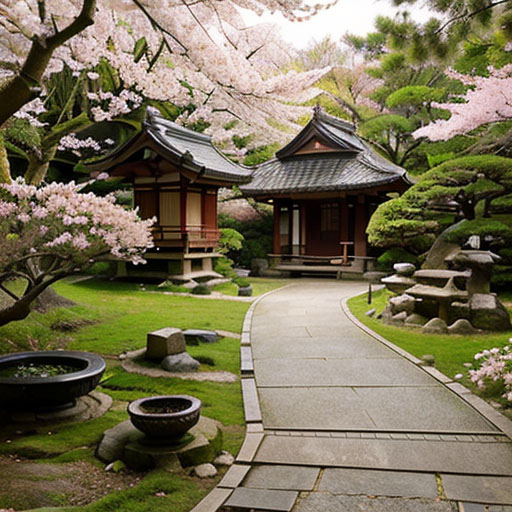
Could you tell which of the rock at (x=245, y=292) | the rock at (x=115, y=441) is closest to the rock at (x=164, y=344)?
the rock at (x=115, y=441)

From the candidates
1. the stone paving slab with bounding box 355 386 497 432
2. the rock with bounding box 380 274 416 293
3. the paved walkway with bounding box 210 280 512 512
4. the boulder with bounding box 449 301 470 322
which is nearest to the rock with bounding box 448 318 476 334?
the boulder with bounding box 449 301 470 322

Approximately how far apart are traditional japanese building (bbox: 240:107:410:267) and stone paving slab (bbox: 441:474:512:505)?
1630 centimetres

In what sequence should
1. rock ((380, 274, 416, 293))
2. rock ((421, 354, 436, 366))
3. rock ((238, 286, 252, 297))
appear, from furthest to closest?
rock ((238, 286, 252, 297)), rock ((380, 274, 416, 293)), rock ((421, 354, 436, 366))

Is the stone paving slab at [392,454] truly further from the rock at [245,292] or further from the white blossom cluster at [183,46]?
the rock at [245,292]

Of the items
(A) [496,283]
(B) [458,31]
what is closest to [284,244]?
(A) [496,283]

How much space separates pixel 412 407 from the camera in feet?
18.7

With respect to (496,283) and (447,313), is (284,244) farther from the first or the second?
(447,313)

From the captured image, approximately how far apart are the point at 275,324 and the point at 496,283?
304 inches

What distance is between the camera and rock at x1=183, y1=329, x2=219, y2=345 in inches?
351

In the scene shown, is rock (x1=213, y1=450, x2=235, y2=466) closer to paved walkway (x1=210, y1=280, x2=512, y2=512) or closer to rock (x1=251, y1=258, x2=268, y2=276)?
paved walkway (x1=210, y1=280, x2=512, y2=512)

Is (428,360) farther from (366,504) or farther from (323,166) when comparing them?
(323,166)

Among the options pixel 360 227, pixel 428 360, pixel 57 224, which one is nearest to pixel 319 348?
pixel 428 360

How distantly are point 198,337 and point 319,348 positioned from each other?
7.58ft

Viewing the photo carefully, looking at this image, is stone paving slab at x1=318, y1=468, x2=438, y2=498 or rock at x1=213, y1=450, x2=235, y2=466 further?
rock at x1=213, y1=450, x2=235, y2=466
